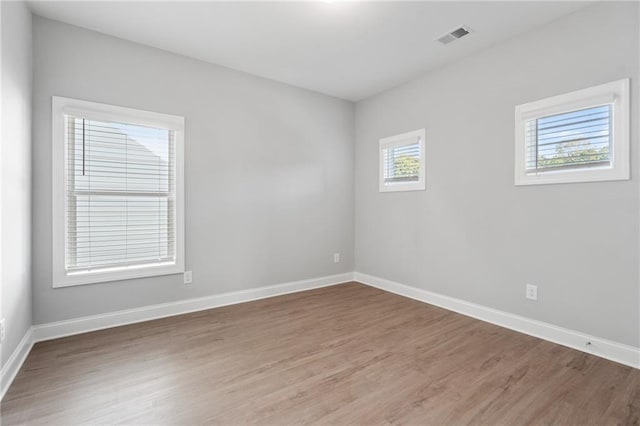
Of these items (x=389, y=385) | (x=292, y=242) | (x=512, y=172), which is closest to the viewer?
(x=389, y=385)

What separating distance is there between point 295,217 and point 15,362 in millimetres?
2849

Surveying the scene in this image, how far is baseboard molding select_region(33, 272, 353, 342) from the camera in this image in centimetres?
→ 262

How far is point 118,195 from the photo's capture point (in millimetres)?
2902

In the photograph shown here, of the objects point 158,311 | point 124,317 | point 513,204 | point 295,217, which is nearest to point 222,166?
point 295,217

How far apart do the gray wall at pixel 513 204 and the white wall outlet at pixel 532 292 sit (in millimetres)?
37

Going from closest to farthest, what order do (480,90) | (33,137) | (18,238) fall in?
(18,238)
(33,137)
(480,90)

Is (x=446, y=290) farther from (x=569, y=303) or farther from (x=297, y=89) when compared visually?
(x=297, y=89)

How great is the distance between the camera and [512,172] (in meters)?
2.87

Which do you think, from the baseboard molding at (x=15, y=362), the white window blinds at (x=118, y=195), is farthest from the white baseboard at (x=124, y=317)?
the white window blinds at (x=118, y=195)

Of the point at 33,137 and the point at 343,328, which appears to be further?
the point at 343,328

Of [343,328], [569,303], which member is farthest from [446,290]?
[343,328]

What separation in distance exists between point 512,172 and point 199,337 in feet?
10.6

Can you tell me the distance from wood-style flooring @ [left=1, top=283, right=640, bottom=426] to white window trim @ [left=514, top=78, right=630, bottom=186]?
4.59 feet

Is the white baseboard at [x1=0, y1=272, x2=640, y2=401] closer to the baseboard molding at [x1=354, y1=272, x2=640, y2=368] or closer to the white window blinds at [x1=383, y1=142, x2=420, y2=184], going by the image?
the baseboard molding at [x1=354, y1=272, x2=640, y2=368]
